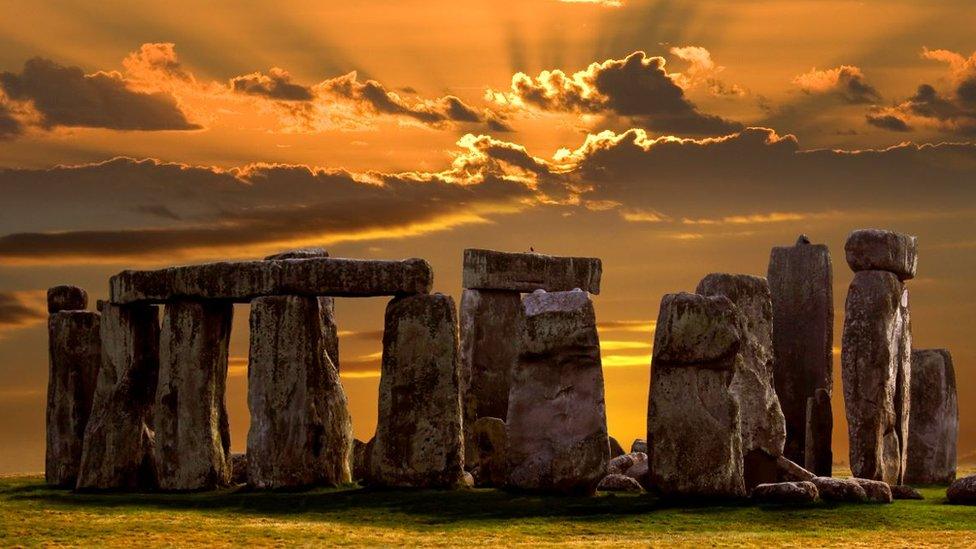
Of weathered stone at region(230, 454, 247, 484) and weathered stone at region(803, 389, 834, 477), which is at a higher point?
weathered stone at region(803, 389, 834, 477)

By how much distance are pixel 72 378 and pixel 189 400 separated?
2884 millimetres

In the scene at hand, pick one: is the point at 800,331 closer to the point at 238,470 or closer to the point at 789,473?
the point at 789,473

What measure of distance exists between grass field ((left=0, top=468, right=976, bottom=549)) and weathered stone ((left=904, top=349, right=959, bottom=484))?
4932mm

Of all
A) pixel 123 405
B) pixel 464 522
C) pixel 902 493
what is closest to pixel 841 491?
pixel 902 493

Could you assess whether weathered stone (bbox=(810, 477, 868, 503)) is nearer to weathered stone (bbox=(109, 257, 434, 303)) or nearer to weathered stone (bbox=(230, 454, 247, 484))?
weathered stone (bbox=(109, 257, 434, 303))

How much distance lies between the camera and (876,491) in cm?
2216

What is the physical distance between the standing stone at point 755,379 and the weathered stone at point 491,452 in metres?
3.31

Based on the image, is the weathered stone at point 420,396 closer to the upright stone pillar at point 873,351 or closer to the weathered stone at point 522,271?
the weathered stone at point 522,271

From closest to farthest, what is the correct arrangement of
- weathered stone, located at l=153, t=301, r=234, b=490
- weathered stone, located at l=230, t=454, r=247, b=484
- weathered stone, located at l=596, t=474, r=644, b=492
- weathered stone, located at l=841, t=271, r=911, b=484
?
weathered stone, located at l=596, t=474, r=644, b=492 → weathered stone, located at l=153, t=301, r=234, b=490 → weathered stone, located at l=841, t=271, r=911, b=484 → weathered stone, located at l=230, t=454, r=247, b=484

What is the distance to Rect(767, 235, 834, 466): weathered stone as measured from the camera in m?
27.5

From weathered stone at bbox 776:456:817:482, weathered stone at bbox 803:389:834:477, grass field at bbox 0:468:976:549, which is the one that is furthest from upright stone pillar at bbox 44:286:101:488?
weathered stone at bbox 803:389:834:477

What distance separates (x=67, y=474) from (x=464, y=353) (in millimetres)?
6669

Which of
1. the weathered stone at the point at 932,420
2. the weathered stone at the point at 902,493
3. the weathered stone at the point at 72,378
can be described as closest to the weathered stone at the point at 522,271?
the weathered stone at the point at 932,420

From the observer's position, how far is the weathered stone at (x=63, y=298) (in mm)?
27922
